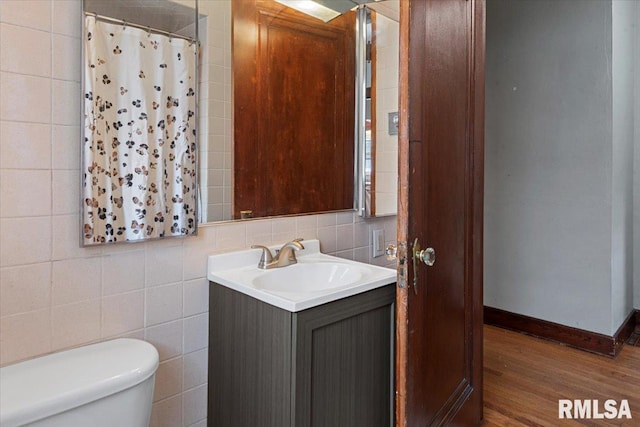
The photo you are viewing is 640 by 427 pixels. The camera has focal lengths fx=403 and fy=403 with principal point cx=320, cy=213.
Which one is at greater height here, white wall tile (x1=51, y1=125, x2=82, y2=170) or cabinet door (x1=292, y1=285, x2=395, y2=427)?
white wall tile (x1=51, y1=125, x2=82, y2=170)

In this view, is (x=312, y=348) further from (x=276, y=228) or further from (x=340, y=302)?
(x=276, y=228)

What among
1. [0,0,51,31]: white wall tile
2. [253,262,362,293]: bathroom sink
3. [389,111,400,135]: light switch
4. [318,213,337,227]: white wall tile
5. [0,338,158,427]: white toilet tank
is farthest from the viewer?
[389,111,400,135]: light switch

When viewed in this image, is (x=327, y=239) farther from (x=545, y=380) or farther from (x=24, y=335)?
(x=545, y=380)

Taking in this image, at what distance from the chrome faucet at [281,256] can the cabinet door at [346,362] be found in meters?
0.38

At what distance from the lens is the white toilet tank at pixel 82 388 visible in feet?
2.86

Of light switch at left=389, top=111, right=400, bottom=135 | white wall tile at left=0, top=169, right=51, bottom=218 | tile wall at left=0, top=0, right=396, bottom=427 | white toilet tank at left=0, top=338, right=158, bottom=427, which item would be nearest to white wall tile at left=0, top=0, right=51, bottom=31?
tile wall at left=0, top=0, right=396, bottom=427

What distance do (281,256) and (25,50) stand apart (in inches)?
39.5

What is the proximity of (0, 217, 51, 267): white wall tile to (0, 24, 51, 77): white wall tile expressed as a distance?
1.28 feet

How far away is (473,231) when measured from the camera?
1.79m

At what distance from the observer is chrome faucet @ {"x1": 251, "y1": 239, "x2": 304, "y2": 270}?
153 centimetres

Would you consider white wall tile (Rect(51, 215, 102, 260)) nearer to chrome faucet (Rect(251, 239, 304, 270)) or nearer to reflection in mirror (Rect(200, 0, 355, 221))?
reflection in mirror (Rect(200, 0, 355, 221))

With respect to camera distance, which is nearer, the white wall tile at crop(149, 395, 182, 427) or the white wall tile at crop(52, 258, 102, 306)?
the white wall tile at crop(52, 258, 102, 306)

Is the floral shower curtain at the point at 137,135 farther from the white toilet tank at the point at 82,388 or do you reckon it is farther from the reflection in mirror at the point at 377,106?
the reflection in mirror at the point at 377,106

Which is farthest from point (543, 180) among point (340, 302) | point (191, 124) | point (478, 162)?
point (191, 124)
